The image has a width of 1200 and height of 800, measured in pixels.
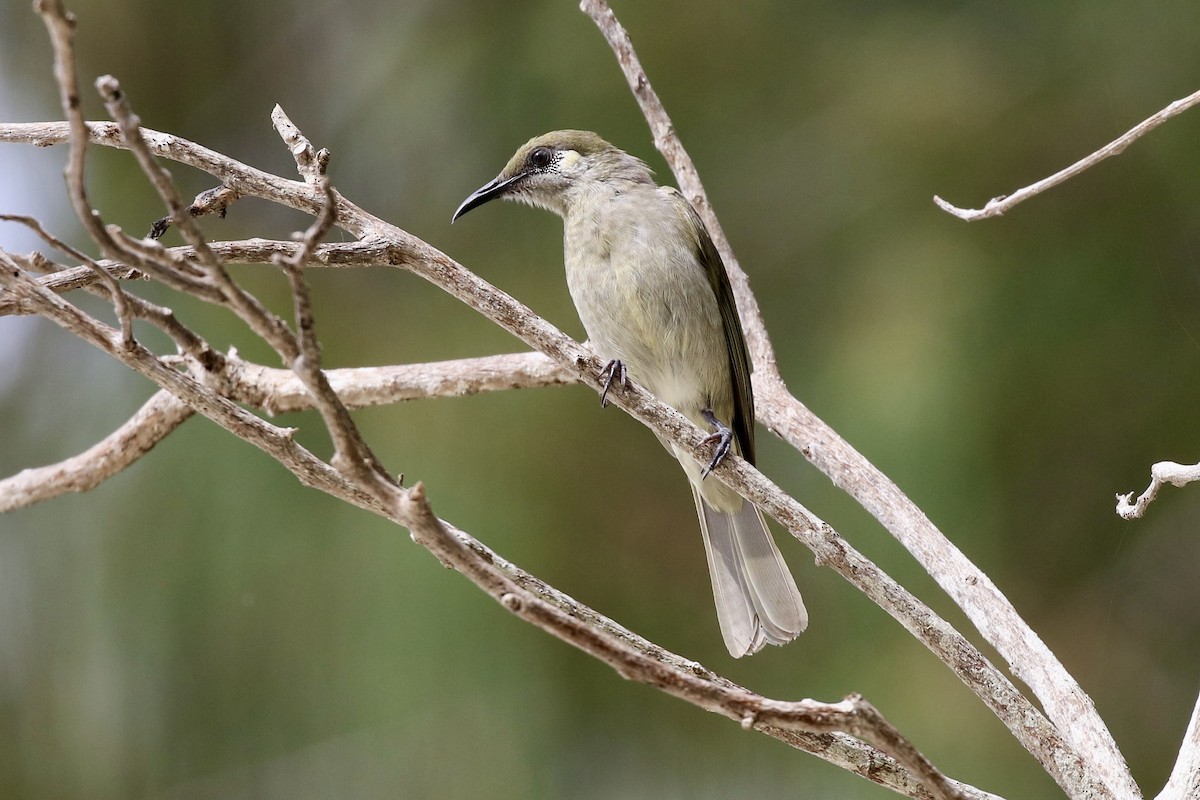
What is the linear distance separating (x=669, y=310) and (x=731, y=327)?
10.7 inches

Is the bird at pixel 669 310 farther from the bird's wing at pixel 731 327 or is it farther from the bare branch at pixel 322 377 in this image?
the bare branch at pixel 322 377

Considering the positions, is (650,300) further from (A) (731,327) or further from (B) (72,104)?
(B) (72,104)

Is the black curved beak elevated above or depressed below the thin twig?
above

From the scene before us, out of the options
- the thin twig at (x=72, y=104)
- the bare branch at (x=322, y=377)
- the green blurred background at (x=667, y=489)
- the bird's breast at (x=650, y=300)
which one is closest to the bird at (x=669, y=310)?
the bird's breast at (x=650, y=300)

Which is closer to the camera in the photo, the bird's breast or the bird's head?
the bird's breast

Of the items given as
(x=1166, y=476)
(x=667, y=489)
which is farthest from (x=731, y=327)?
(x=1166, y=476)

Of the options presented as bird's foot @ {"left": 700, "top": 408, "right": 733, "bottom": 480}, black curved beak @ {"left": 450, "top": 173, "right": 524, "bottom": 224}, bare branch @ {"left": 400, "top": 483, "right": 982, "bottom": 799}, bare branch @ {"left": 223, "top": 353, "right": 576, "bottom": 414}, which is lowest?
bare branch @ {"left": 400, "top": 483, "right": 982, "bottom": 799}

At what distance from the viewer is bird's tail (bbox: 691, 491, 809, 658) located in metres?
2.57

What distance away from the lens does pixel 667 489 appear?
13.2 ft

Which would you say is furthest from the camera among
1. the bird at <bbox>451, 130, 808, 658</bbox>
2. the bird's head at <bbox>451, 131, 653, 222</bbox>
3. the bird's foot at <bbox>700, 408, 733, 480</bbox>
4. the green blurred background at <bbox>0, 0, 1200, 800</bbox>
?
the green blurred background at <bbox>0, 0, 1200, 800</bbox>

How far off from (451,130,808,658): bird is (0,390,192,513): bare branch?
0.90m

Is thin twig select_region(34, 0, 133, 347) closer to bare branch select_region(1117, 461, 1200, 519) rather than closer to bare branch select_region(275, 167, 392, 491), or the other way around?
bare branch select_region(275, 167, 392, 491)

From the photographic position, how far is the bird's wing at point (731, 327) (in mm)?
2998

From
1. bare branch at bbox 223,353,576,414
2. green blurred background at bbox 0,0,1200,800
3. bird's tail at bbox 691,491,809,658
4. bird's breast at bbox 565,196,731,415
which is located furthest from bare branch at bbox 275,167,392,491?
green blurred background at bbox 0,0,1200,800
